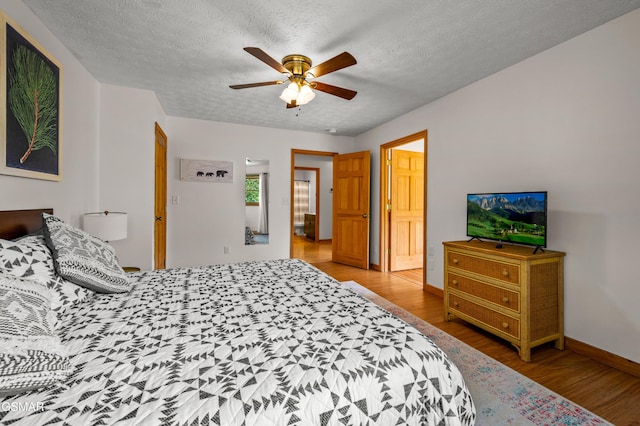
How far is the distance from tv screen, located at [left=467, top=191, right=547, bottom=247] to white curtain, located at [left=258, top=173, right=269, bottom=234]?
10.1 feet

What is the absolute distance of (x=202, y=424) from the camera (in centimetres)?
72

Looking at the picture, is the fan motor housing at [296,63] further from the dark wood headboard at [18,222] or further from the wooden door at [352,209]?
the wooden door at [352,209]

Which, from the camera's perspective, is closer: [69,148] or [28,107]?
[28,107]

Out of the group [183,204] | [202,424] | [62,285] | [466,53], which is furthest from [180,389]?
[183,204]

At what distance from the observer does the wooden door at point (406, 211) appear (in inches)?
181

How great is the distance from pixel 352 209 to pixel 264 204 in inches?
60.6

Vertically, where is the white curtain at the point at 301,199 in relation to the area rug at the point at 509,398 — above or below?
above

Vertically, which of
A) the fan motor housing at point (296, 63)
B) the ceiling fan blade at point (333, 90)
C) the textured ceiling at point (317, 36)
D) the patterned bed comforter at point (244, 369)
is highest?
the textured ceiling at point (317, 36)

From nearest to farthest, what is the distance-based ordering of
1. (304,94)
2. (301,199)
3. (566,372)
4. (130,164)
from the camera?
(566,372)
(304,94)
(130,164)
(301,199)

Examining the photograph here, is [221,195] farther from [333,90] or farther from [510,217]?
[510,217]

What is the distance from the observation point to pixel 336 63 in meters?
2.07

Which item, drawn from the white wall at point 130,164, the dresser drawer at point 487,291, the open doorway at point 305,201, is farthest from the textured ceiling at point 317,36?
the open doorway at point 305,201

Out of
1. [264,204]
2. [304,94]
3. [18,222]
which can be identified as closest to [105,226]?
[18,222]

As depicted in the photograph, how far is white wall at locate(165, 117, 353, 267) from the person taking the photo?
167 inches
